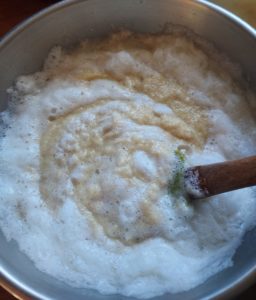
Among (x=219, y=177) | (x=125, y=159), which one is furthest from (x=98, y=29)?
(x=219, y=177)

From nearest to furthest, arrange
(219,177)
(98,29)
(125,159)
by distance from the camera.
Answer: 1. (219,177)
2. (125,159)
3. (98,29)

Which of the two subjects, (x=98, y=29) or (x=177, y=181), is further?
(x=98, y=29)

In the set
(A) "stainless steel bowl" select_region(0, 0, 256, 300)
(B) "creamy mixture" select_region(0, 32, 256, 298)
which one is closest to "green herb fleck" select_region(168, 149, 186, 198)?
(B) "creamy mixture" select_region(0, 32, 256, 298)

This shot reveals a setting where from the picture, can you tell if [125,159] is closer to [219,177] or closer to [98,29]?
[219,177]

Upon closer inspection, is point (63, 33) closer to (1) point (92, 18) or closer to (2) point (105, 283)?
(1) point (92, 18)

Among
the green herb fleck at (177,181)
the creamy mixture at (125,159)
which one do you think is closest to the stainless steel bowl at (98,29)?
the creamy mixture at (125,159)

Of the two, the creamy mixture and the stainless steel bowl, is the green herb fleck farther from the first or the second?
the stainless steel bowl

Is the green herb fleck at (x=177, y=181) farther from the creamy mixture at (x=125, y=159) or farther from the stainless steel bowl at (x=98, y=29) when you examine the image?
the stainless steel bowl at (x=98, y=29)

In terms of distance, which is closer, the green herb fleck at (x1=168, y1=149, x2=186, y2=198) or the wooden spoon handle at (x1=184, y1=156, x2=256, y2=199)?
the wooden spoon handle at (x1=184, y1=156, x2=256, y2=199)
